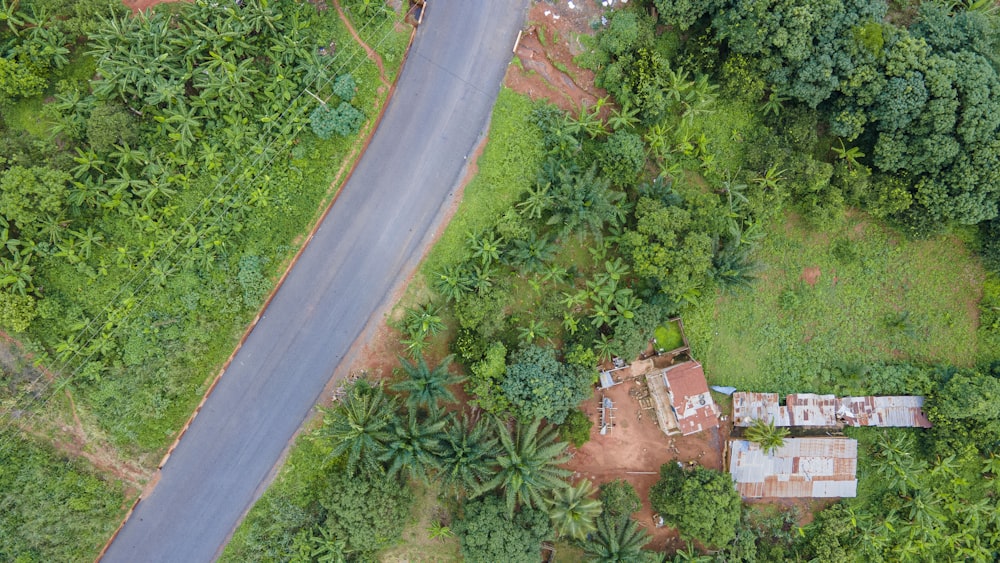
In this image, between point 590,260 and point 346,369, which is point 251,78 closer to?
point 346,369

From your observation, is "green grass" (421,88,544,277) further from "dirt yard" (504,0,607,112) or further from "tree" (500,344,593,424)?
"tree" (500,344,593,424)

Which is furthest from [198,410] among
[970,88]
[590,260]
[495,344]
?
[970,88]

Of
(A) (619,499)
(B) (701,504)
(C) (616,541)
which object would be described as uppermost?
(B) (701,504)

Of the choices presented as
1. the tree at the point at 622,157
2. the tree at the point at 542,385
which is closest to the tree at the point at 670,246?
the tree at the point at 622,157

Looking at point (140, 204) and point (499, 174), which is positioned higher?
point (499, 174)

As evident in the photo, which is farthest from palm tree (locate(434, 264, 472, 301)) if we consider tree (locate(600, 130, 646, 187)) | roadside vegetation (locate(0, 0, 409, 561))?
tree (locate(600, 130, 646, 187))

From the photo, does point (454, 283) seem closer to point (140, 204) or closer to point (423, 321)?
point (423, 321)

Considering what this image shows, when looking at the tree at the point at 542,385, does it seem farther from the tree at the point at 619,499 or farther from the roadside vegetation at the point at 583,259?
the tree at the point at 619,499

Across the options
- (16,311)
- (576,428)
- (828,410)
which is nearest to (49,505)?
(16,311)
